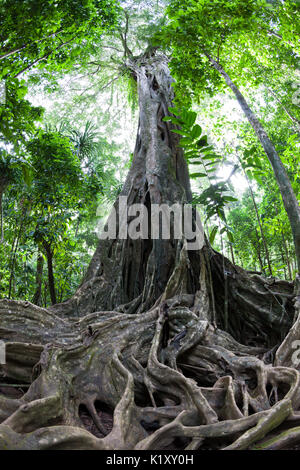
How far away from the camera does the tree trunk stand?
157 centimetres

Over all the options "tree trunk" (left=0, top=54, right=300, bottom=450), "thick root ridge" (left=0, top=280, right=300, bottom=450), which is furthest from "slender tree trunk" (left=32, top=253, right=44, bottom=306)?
"thick root ridge" (left=0, top=280, right=300, bottom=450)

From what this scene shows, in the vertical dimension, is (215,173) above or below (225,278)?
above

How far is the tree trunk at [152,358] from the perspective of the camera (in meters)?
1.57

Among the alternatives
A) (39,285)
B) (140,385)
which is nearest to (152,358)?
(140,385)

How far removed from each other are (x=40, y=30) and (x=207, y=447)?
12.5ft

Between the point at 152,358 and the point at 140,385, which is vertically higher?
the point at 152,358

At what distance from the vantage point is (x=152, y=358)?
2.23 metres

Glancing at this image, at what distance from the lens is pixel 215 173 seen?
3.05m

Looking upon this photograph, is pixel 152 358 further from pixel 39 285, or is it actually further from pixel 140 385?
pixel 39 285

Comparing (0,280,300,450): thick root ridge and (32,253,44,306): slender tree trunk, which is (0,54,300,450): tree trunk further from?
(32,253,44,306): slender tree trunk

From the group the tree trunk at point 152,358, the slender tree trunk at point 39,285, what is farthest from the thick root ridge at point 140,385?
the slender tree trunk at point 39,285

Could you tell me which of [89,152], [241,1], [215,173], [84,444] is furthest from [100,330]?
[89,152]
